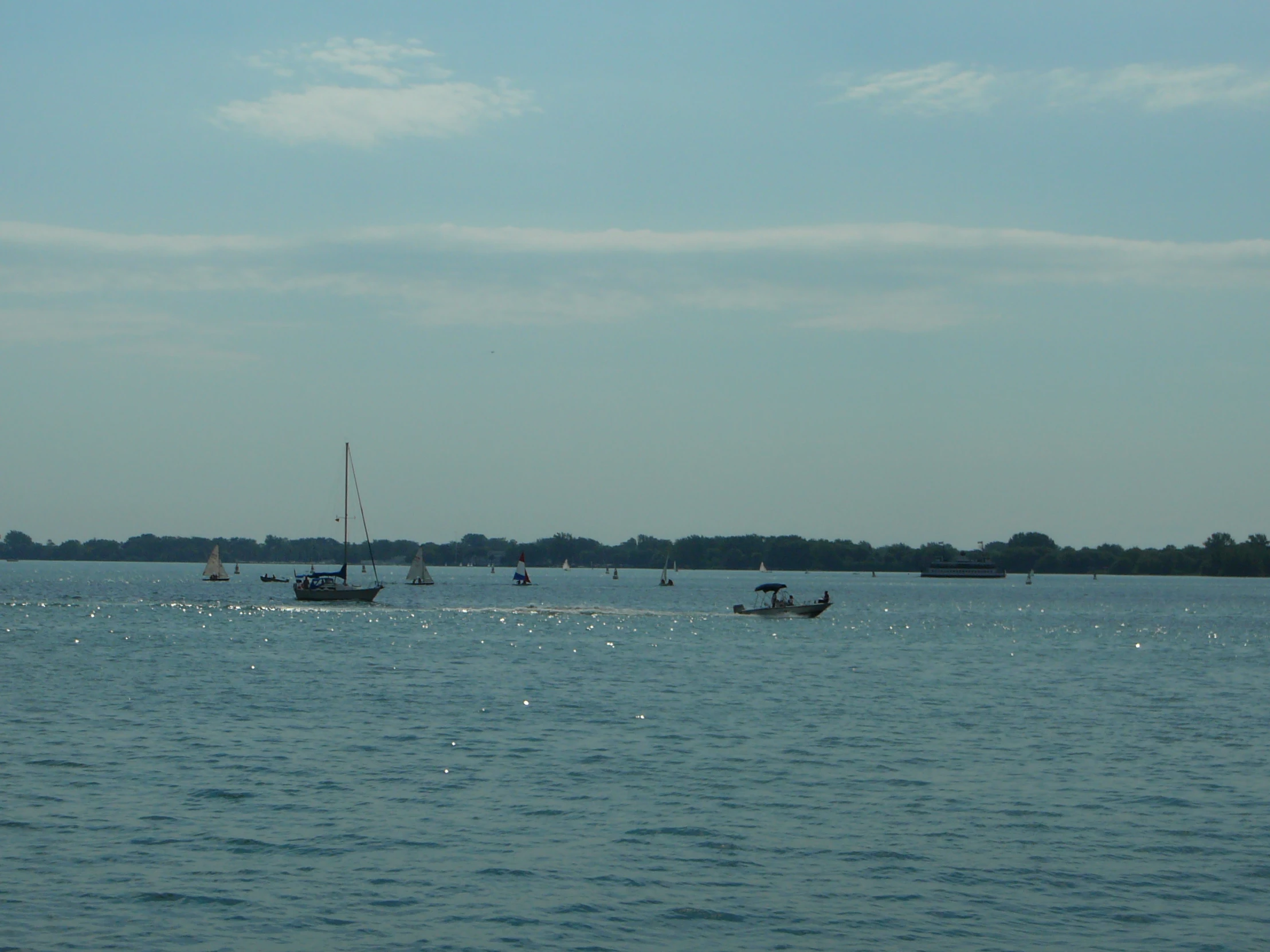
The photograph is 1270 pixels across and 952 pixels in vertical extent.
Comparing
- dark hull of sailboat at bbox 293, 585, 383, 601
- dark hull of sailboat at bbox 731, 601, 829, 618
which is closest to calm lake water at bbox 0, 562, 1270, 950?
dark hull of sailboat at bbox 731, 601, 829, 618

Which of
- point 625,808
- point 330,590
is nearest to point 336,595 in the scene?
point 330,590

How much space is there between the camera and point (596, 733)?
48.4 metres

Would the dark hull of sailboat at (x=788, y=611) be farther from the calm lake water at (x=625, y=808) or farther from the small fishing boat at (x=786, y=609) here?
the calm lake water at (x=625, y=808)

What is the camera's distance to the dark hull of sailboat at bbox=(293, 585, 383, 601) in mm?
152750

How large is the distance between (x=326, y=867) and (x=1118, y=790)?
69.0 ft

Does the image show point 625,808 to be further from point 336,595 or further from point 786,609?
point 336,595

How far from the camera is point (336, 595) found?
153750 millimetres

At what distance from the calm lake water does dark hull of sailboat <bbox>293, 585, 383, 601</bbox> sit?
75689 mm

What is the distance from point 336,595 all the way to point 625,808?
123 metres

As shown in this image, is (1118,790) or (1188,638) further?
(1188,638)

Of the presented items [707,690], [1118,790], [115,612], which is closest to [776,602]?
[115,612]

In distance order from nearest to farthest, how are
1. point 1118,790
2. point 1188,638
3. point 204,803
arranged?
point 204,803, point 1118,790, point 1188,638

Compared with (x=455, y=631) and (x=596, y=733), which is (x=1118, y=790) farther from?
(x=455, y=631)

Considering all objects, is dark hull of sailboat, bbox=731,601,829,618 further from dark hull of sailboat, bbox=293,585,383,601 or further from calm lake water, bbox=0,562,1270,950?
calm lake water, bbox=0,562,1270,950
